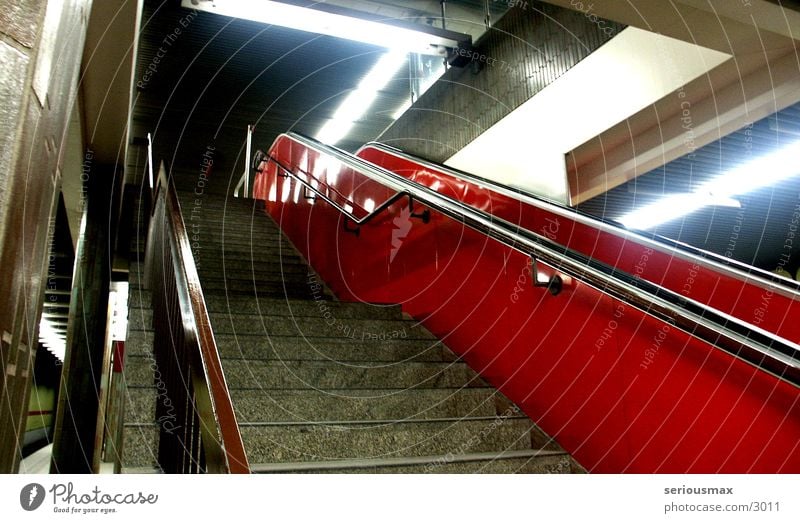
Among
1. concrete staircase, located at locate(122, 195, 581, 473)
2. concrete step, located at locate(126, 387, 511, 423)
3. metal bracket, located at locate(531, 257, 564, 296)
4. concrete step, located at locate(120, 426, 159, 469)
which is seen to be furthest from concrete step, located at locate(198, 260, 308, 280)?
metal bracket, located at locate(531, 257, 564, 296)

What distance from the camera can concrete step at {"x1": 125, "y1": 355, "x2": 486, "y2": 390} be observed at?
7.13ft

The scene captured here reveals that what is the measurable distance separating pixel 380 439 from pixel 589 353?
2.59 feet

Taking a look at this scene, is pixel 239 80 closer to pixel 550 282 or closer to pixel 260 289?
pixel 260 289

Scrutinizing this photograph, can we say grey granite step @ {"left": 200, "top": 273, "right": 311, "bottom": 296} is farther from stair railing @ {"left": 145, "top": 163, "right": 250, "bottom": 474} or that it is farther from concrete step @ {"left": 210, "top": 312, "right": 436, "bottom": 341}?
stair railing @ {"left": 145, "top": 163, "right": 250, "bottom": 474}

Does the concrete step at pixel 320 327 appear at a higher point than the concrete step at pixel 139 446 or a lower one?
higher

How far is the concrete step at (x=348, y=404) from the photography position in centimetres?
193

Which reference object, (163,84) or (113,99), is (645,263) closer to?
(113,99)

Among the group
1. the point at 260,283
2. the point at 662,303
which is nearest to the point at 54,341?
the point at 260,283

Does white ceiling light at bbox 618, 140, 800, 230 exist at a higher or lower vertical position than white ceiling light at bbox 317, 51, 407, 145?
lower

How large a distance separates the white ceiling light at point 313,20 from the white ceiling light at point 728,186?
1.83 m

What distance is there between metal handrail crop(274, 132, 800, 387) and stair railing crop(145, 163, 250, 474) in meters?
1.16

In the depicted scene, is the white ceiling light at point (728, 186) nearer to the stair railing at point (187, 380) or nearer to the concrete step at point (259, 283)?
the concrete step at point (259, 283)

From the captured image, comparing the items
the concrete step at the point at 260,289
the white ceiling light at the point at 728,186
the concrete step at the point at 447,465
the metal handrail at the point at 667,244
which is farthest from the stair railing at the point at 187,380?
the white ceiling light at the point at 728,186

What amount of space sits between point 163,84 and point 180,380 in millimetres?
6388
